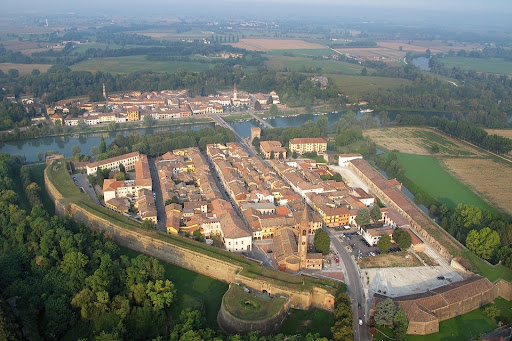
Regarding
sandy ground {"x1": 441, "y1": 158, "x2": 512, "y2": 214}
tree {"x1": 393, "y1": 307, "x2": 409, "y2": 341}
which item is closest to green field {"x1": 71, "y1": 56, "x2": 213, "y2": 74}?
sandy ground {"x1": 441, "y1": 158, "x2": 512, "y2": 214}

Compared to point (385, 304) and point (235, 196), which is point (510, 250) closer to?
point (385, 304)

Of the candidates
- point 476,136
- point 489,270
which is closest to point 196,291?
point 489,270

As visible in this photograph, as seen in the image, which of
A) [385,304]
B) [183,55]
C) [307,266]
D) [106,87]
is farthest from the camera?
[183,55]

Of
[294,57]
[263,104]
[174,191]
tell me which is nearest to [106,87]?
[263,104]

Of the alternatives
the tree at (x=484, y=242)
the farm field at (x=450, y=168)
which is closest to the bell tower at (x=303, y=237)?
the tree at (x=484, y=242)

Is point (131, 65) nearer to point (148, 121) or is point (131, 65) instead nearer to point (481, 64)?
point (148, 121)

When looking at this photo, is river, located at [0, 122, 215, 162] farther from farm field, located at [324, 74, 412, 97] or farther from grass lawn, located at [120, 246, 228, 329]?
farm field, located at [324, 74, 412, 97]
